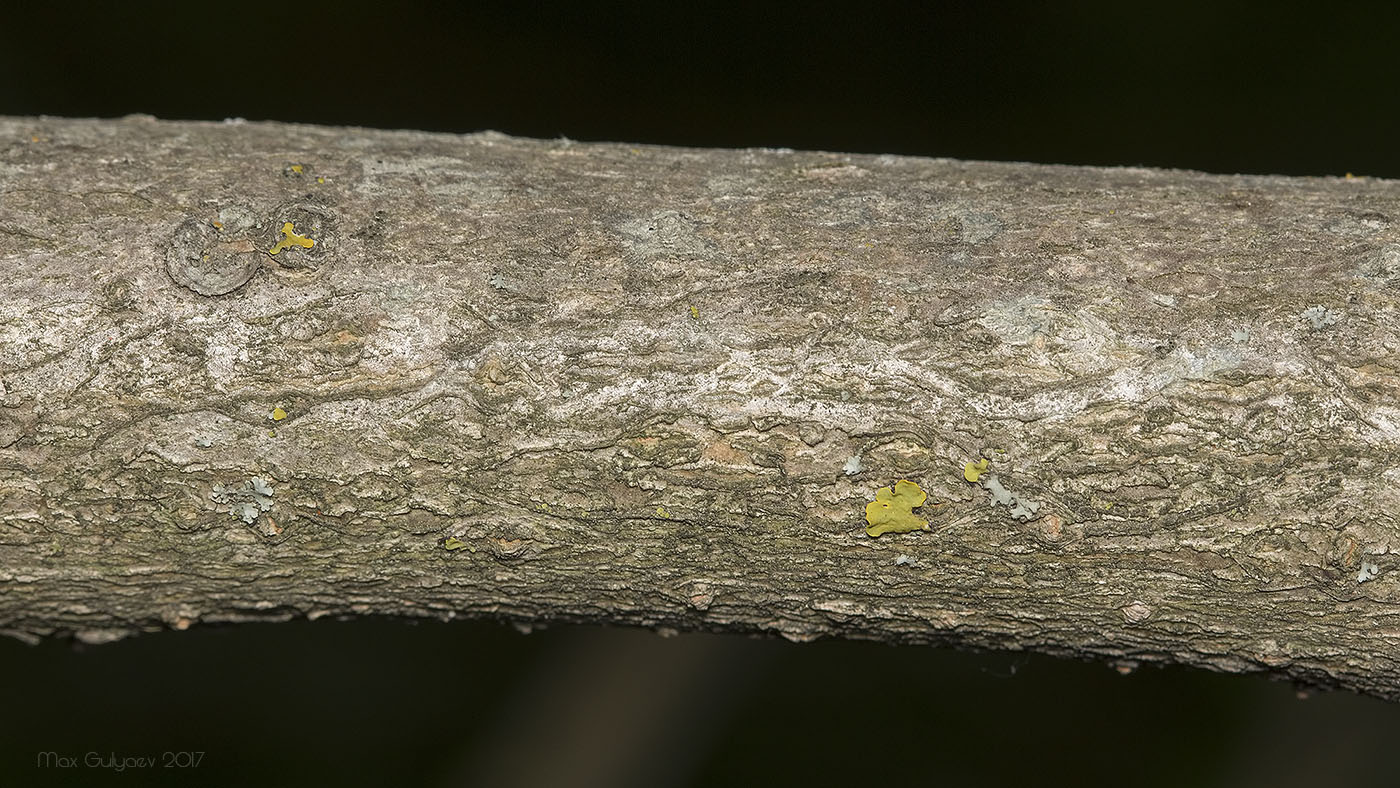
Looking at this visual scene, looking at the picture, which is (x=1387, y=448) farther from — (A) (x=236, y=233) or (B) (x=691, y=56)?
(B) (x=691, y=56)

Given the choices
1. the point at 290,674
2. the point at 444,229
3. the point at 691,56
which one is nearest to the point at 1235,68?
the point at 691,56

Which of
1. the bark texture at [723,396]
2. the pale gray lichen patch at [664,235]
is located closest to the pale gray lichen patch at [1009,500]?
the bark texture at [723,396]

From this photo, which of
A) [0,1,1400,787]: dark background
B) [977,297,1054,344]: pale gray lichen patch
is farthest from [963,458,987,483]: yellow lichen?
[0,1,1400,787]: dark background

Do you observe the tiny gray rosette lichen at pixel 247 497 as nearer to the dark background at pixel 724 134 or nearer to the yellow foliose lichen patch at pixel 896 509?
the yellow foliose lichen patch at pixel 896 509

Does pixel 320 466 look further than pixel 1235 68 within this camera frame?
No

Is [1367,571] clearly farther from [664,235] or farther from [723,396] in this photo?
[664,235]
